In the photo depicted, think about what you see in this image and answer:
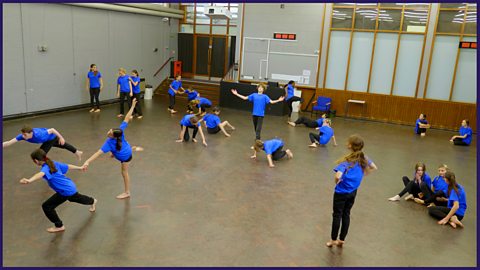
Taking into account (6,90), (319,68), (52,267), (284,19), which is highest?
(284,19)

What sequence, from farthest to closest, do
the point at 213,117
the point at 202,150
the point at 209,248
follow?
the point at 213,117, the point at 202,150, the point at 209,248

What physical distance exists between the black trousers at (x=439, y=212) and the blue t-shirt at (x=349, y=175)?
230 centimetres

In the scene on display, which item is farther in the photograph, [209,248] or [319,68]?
[319,68]

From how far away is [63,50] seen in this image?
12945mm

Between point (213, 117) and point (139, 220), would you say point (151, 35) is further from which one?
point (139, 220)

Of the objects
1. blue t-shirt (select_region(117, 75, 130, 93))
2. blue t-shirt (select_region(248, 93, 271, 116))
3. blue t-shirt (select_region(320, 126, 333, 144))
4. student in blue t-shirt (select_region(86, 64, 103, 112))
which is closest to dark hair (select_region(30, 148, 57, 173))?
blue t-shirt (select_region(248, 93, 271, 116))

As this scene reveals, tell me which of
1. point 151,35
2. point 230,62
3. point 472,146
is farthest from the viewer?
point 230,62

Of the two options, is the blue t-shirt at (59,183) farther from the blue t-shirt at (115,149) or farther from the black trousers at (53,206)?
the blue t-shirt at (115,149)

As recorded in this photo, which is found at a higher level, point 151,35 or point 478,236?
point 151,35

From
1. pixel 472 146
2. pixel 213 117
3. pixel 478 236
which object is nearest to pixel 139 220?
pixel 478 236

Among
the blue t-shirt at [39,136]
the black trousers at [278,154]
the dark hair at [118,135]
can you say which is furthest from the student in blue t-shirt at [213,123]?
the dark hair at [118,135]

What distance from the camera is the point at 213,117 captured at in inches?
427

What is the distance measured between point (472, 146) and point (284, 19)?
8.43m

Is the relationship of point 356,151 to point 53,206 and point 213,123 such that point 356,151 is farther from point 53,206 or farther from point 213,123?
point 213,123
